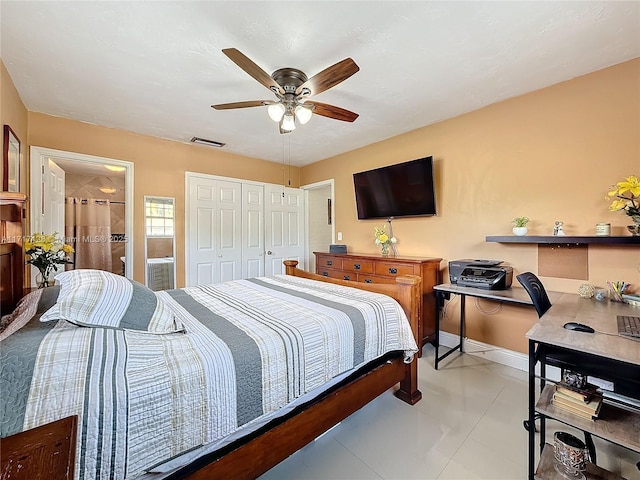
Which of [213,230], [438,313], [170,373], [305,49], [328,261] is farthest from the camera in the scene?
[213,230]

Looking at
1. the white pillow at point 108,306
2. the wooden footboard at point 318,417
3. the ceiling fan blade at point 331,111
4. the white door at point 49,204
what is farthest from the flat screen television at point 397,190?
the white door at point 49,204

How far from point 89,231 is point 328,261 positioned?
4.13 meters

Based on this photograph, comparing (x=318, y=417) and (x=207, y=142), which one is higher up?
(x=207, y=142)

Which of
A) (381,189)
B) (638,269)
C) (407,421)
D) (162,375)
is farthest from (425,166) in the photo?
(162,375)

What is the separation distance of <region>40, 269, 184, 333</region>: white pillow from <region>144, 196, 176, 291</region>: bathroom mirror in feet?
7.33

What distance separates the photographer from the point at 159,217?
361 cm

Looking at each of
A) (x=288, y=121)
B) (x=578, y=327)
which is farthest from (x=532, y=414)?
(x=288, y=121)

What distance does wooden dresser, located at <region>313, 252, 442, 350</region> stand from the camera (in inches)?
112

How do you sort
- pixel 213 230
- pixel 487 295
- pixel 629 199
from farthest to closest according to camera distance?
1. pixel 213 230
2. pixel 487 295
3. pixel 629 199

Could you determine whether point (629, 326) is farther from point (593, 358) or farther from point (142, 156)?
point (142, 156)

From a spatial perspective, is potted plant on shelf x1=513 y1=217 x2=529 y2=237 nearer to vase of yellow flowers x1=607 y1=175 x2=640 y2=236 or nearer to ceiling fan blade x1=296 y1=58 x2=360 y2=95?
vase of yellow flowers x1=607 y1=175 x2=640 y2=236

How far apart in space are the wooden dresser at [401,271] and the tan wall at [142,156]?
2258 millimetres

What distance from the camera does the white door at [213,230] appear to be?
381cm

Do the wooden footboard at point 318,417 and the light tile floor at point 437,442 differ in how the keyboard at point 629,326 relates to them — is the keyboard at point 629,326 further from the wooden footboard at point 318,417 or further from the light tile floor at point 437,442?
the wooden footboard at point 318,417
